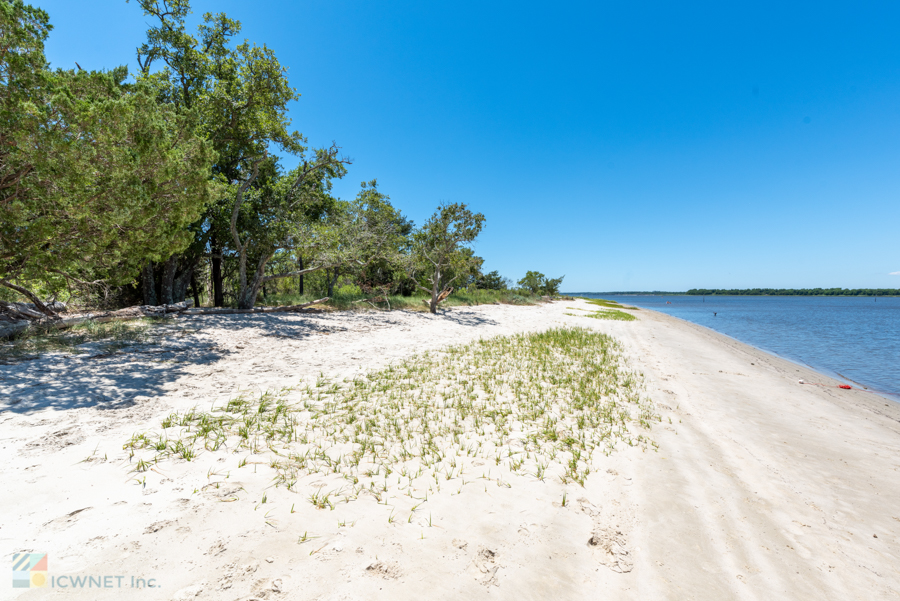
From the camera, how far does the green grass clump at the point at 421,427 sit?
4.05 metres

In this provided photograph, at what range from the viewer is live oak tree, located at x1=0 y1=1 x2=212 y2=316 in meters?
7.18

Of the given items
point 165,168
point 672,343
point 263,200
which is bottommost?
point 672,343

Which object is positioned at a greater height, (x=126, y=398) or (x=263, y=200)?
(x=263, y=200)

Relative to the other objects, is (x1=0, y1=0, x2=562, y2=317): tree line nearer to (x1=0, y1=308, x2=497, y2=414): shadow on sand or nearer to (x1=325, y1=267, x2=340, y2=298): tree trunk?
(x1=0, y1=308, x2=497, y2=414): shadow on sand

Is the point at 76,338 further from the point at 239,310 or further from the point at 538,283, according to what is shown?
the point at 538,283

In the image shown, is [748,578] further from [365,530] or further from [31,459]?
[31,459]

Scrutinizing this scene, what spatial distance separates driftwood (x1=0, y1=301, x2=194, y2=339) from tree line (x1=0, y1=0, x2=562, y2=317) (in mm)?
685

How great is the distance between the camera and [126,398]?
573 centimetres

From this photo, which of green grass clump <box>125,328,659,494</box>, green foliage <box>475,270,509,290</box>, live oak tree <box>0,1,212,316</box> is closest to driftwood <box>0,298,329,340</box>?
live oak tree <box>0,1,212,316</box>

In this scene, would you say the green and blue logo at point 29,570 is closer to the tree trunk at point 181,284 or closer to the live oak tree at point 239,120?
the live oak tree at point 239,120

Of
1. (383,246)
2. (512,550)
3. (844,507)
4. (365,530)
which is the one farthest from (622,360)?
(383,246)

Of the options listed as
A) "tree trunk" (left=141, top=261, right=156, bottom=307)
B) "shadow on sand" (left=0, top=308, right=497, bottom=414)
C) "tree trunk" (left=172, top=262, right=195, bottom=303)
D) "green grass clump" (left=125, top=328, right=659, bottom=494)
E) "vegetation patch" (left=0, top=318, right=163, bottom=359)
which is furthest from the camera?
"tree trunk" (left=172, top=262, right=195, bottom=303)

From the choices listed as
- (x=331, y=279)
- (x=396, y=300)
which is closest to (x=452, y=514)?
(x=396, y=300)

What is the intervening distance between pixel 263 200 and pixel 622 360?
19.9 m
